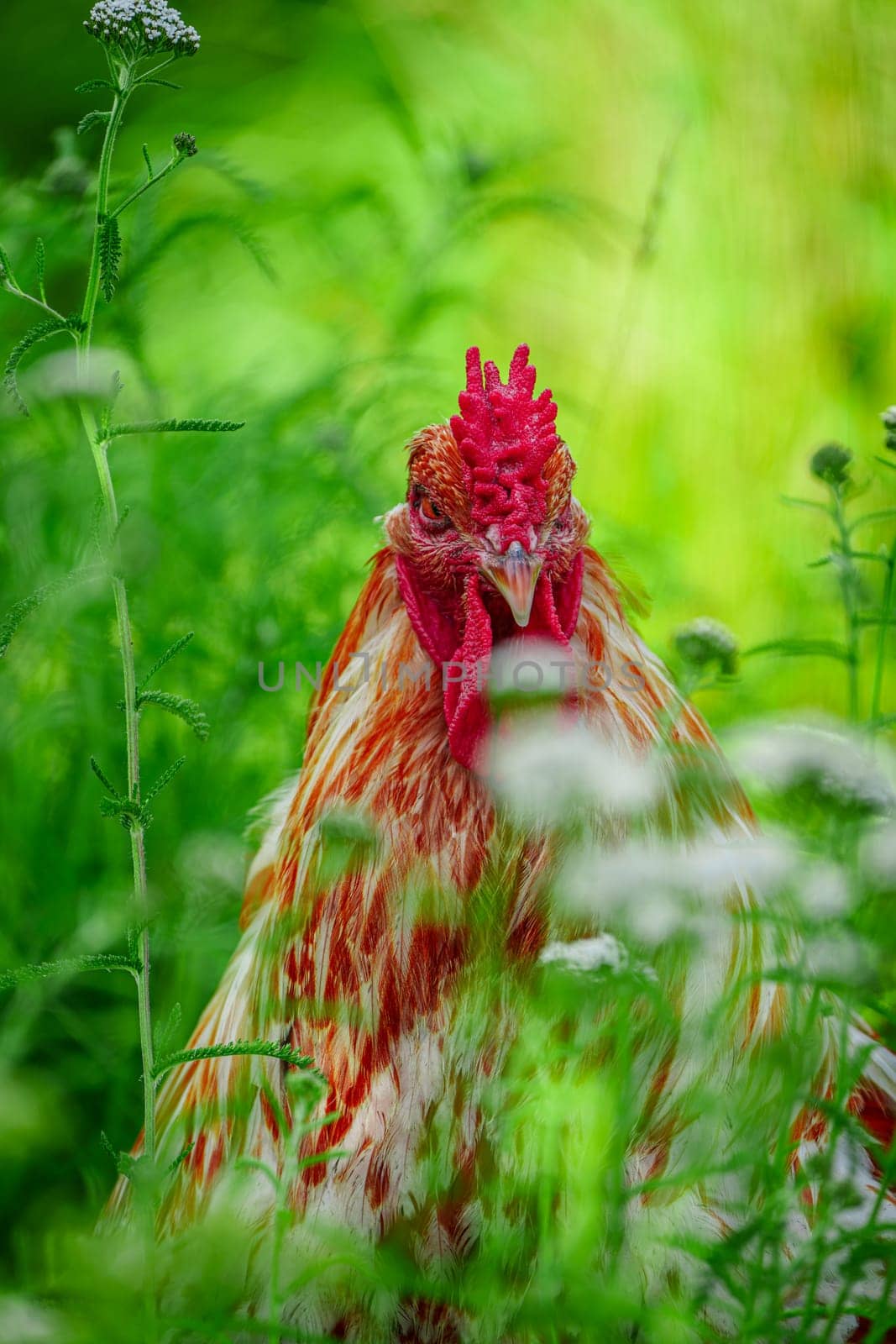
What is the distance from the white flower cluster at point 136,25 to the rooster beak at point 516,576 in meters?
0.66

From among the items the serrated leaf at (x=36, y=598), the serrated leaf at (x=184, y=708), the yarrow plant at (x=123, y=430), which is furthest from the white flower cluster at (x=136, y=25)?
the serrated leaf at (x=184, y=708)

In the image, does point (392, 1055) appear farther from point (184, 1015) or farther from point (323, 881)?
point (184, 1015)

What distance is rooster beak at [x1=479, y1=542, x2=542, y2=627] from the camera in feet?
4.83

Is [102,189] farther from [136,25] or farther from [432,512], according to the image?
[432,512]

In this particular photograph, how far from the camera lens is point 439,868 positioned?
1.58m

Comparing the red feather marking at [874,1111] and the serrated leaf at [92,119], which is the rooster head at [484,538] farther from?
the red feather marking at [874,1111]

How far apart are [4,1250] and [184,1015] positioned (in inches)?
18.5

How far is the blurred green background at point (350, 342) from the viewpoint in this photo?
2.31m

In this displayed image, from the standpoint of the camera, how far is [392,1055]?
160 cm

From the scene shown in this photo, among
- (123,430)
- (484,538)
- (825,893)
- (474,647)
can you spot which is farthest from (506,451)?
(825,893)

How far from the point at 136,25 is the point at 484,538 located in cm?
68

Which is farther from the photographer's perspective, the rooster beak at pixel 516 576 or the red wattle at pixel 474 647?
the red wattle at pixel 474 647

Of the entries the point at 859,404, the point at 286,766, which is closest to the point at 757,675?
the point at 286,766

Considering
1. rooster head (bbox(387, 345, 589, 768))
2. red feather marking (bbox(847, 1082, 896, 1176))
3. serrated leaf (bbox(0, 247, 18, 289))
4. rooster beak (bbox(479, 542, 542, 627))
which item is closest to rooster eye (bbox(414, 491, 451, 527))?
rooster head (bbox(387, 345, 589, 768))
